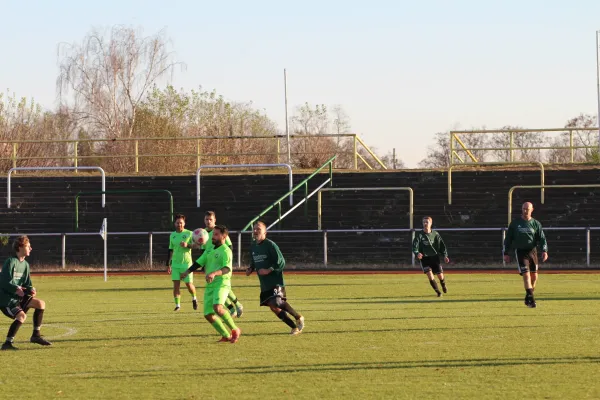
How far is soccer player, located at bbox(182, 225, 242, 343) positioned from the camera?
13461mm

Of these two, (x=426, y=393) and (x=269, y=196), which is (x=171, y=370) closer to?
(x=426, y=393)

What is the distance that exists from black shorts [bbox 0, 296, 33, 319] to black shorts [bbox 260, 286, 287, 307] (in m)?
3.07

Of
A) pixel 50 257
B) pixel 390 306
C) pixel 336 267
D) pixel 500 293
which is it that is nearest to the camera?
pixel 390 306

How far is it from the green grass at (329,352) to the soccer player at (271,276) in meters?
0.26

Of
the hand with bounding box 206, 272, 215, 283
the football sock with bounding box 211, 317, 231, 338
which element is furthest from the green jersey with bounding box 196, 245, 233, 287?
Result: the football sock with bounding box 211, 317, 231, 338

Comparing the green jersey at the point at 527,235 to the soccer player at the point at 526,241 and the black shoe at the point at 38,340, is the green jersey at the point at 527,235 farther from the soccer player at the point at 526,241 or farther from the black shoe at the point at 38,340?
the black shoe at the point at 38,340

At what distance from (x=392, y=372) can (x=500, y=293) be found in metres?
12.2

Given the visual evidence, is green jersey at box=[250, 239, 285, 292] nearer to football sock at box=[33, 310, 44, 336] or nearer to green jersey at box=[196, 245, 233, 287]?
green jersey at box=[196, 245, 233, 287]

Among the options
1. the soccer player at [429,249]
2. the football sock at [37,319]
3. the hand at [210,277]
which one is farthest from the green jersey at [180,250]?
the football sock at [37,319]

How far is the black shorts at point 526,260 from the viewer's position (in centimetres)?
1850

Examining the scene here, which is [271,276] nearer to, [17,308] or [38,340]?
[38,340]

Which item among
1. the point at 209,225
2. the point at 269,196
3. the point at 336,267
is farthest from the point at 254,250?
the point at 269,196

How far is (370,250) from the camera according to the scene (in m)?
35.5

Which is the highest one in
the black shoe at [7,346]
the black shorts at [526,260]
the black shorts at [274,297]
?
the black shorts at [526,260]
